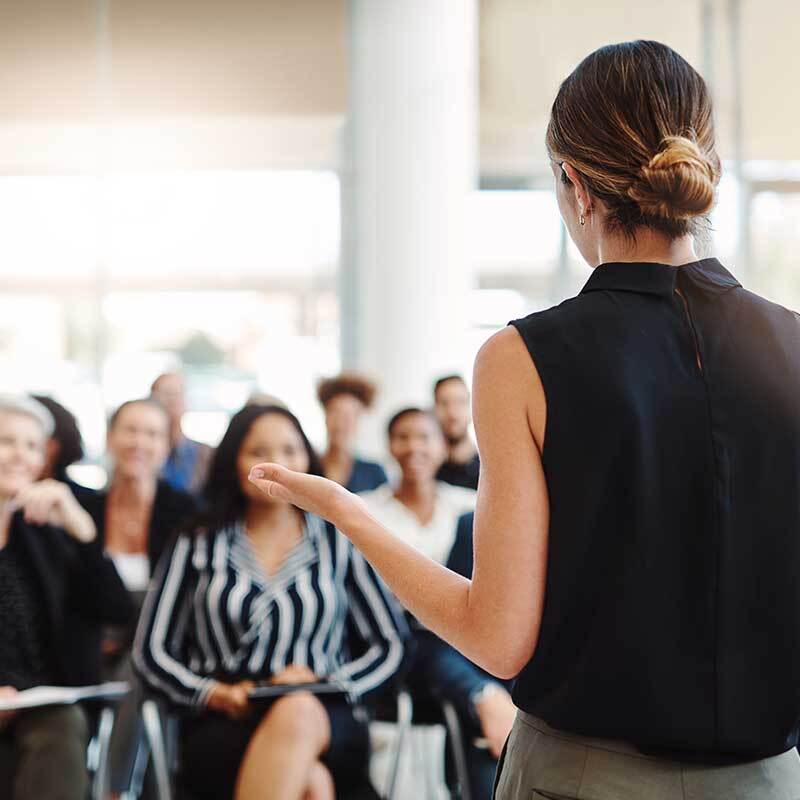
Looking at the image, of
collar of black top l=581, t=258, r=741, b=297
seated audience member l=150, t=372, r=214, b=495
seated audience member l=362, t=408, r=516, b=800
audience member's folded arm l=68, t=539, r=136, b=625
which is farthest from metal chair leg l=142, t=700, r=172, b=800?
collar of black top l=581, t=258, r=741, b=297

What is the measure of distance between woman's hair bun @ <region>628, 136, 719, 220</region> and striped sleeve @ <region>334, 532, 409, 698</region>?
222 cm

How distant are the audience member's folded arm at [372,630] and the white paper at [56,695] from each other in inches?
23.1

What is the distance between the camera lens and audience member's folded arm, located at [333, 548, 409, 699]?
3051 mm

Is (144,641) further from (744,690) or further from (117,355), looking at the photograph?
(117,355)

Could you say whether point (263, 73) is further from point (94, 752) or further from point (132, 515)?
point (94, 752)

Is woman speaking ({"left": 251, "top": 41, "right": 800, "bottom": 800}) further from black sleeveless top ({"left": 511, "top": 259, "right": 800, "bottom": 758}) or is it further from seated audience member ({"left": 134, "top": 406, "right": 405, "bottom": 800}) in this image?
seated audience member ({"left": 134, "top": 406, "right": 405, "bottom": 800})

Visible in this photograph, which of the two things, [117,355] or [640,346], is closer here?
[640,346]

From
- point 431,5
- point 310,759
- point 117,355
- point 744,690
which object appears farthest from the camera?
point 117,355

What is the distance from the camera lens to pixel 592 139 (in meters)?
0.97

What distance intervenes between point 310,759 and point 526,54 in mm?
5646

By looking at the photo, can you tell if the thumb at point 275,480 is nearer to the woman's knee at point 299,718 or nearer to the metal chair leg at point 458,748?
the woman's knee at point 299,718

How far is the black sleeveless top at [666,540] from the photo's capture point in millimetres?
925

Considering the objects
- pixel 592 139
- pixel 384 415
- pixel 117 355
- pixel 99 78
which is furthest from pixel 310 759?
pixel 99 78

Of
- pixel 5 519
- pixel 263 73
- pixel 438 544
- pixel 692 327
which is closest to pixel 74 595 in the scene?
pixel 5 519
